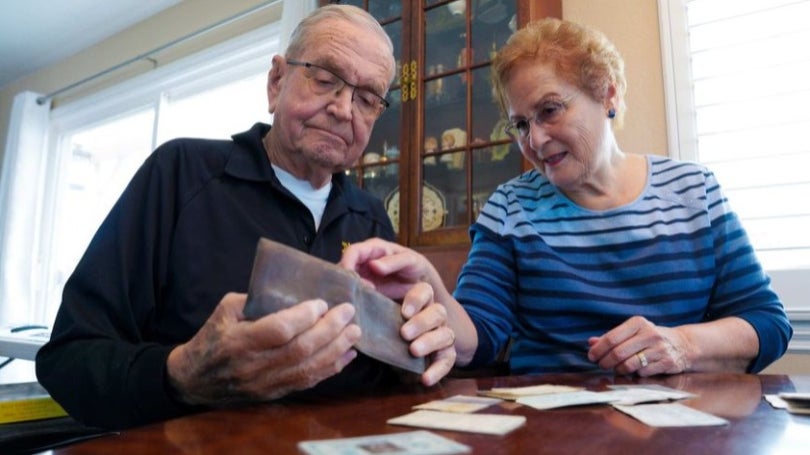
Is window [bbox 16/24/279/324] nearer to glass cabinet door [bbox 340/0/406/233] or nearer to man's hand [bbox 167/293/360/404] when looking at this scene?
glass cabinet door [bbox 340/0/406/233]

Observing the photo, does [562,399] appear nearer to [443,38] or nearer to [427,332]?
[427,332]

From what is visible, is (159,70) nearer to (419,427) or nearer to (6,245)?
(6,245)

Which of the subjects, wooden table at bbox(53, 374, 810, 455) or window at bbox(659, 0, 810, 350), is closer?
wooden table at bbox(53, 374, 810, 455)

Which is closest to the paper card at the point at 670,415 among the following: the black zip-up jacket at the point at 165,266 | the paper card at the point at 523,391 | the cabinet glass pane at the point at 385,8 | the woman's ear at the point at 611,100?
the paper card at the point at 523,391

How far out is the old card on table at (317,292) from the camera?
537 mm

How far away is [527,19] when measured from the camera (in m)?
2.00

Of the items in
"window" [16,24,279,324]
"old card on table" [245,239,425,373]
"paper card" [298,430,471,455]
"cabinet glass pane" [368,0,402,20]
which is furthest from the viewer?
"window" [16,24,279,324]

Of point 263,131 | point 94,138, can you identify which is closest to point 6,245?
point 94,138

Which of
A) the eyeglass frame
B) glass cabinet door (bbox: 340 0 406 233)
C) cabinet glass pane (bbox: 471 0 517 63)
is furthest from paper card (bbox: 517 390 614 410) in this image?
cabinet glass pane (bbox: 471 0 517 63)

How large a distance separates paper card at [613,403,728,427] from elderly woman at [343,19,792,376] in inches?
18.1

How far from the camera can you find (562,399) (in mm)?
647

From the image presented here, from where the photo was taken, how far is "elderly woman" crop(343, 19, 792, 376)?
3.81 ft

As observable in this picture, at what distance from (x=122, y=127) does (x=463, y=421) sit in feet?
15.4

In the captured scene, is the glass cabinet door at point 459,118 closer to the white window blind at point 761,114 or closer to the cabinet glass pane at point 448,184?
the cabinet glass pane at point 448,184
